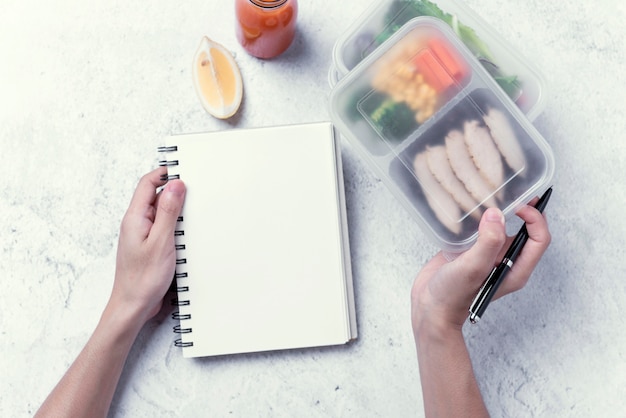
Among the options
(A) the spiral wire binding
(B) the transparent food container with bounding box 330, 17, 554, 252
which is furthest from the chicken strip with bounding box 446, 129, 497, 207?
(A) the spiral wire binding

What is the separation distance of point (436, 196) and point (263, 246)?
245 mm

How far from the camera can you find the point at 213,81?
812 mm

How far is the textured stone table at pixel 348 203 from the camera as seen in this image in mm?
823

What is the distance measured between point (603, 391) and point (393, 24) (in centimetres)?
56

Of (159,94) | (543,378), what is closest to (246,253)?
(159,94)

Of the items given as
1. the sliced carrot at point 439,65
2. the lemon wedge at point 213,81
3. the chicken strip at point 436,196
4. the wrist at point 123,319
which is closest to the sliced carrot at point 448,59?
the sliced carrot at point 439,65

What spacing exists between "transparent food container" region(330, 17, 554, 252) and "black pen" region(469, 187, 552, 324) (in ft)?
0.14

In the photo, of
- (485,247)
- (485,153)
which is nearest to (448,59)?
(485,153)

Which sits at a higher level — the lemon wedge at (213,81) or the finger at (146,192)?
the lemon wedge at (213,81)

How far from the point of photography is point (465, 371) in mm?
740

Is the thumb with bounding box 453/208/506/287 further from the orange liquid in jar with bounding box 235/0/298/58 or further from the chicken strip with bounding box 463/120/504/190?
the orange liquid in jar with bounding box 235/0/298/58

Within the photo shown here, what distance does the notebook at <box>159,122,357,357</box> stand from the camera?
31.4 inches

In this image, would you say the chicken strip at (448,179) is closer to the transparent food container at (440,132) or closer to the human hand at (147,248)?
the transparent food container at (440,132)

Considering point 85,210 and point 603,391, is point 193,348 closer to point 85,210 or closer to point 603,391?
point 85,210
